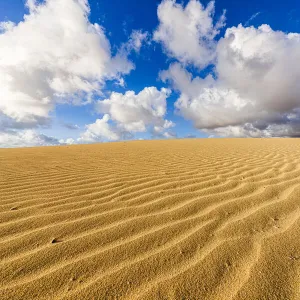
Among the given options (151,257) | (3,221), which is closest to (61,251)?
(151,257)

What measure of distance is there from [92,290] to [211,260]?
3.06 ft

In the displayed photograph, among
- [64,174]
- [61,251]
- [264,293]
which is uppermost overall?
[64,174]

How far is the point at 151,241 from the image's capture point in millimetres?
1943

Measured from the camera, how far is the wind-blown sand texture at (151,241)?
143cm

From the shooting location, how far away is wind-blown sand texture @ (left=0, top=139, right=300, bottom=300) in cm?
143

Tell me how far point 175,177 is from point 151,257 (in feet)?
8.07

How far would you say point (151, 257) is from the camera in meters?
1.72

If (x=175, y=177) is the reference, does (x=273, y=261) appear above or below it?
below

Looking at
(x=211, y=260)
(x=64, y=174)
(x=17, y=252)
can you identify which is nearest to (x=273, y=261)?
(x=211, y=260)

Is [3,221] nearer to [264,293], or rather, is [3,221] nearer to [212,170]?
[264,293]

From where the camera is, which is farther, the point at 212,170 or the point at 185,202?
the point at 212,170

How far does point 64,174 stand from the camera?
4.51m

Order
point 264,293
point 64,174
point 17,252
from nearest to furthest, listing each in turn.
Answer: point 264,293 < point 17,252 < point 64,174

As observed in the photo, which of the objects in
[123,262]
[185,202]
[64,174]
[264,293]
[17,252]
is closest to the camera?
[264,293]
